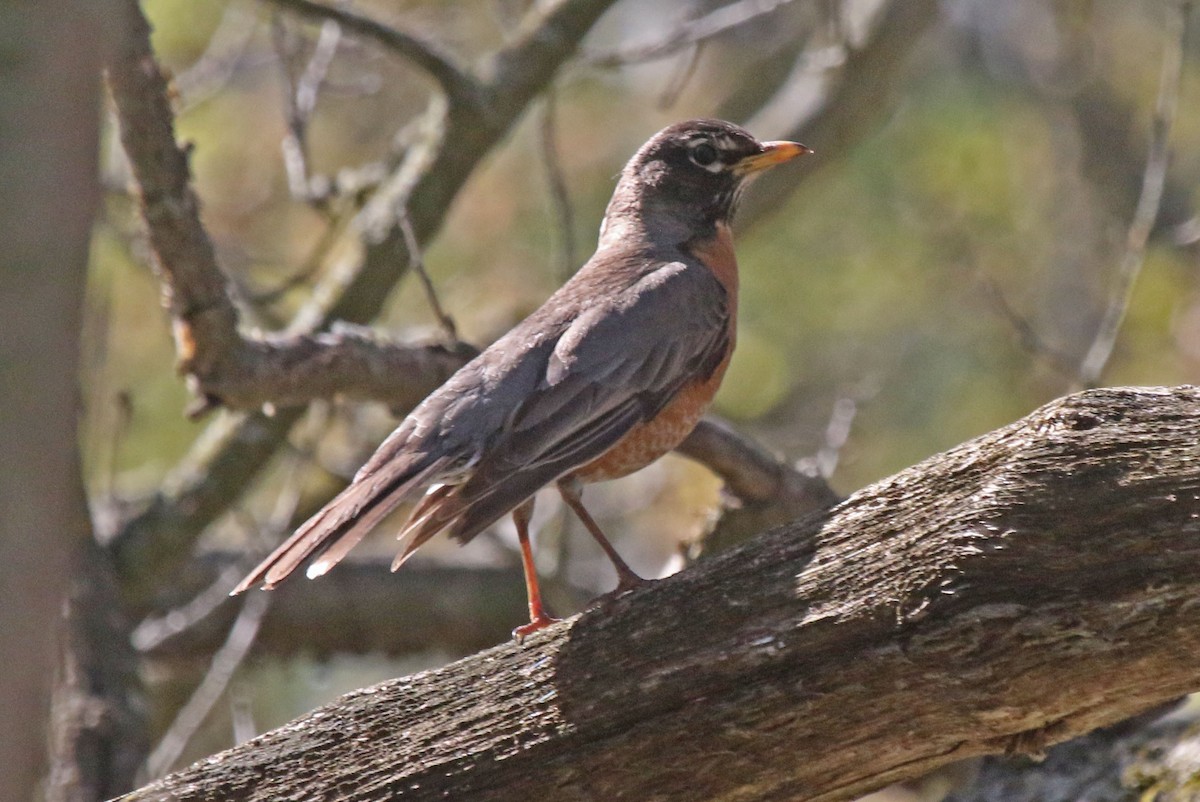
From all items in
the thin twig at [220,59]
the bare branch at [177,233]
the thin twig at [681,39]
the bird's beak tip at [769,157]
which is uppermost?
the thin twig at [220,59]

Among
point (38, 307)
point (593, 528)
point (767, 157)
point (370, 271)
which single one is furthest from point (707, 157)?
point (38, 307)

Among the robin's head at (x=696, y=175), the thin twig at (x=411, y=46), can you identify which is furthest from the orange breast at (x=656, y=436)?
the thin twig at (x=411, y=46)

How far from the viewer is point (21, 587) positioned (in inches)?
50.4

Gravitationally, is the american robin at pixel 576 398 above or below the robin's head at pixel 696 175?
below

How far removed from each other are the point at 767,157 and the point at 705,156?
0.83ft

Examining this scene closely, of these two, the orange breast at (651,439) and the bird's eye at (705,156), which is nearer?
the orange breast at (651,439)

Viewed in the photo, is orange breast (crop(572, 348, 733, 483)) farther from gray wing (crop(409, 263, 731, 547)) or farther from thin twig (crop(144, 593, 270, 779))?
thin twig (crop(144, 593, 270, 779))

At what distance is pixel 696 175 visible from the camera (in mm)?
5676

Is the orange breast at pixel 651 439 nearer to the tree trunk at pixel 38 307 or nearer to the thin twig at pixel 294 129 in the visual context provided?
the thin twig at pixel 294 129

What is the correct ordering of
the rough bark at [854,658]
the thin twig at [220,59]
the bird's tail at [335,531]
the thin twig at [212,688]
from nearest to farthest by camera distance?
the rough bark at [854,658] → the bird's tail at [335,531] → the thin twig at [212,688] → the thin twig at [220,59]

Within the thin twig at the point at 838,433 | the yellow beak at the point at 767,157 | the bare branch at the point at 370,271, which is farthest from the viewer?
the thin twig at the point at 838,433

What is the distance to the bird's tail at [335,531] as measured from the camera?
11.5ft

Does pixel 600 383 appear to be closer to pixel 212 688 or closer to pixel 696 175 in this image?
pixel 696 175

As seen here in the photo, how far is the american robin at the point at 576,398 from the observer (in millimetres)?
3824
